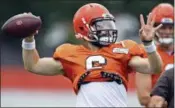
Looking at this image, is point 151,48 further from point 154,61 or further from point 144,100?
point 144,100

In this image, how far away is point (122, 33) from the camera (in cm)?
1191

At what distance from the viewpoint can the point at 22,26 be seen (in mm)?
5742

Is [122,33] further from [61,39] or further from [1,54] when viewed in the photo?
[1,54]

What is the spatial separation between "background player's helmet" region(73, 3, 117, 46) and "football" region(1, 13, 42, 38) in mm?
315

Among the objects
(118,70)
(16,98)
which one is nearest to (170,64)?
(118,70)

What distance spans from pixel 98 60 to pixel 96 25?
23 cm

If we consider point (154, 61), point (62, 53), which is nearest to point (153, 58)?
point (154, 61)

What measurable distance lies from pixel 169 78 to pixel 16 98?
6.05 m

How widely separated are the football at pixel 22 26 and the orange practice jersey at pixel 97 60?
0.24m

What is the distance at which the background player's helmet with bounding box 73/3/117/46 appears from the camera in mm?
5738

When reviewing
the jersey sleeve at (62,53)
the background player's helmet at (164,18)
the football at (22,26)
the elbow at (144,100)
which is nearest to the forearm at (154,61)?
the jersey sleeve at (62,53)

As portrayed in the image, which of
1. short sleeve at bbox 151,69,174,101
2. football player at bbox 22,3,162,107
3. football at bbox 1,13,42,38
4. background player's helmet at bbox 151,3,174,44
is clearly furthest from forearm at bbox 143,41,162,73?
background player's helmet at bbox 151,3,174,44

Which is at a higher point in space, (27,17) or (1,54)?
(27,17)

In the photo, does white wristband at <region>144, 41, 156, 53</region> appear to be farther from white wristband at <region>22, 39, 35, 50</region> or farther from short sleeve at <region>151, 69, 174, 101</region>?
white wristband at <region>22, 39, 35, 50</region>
